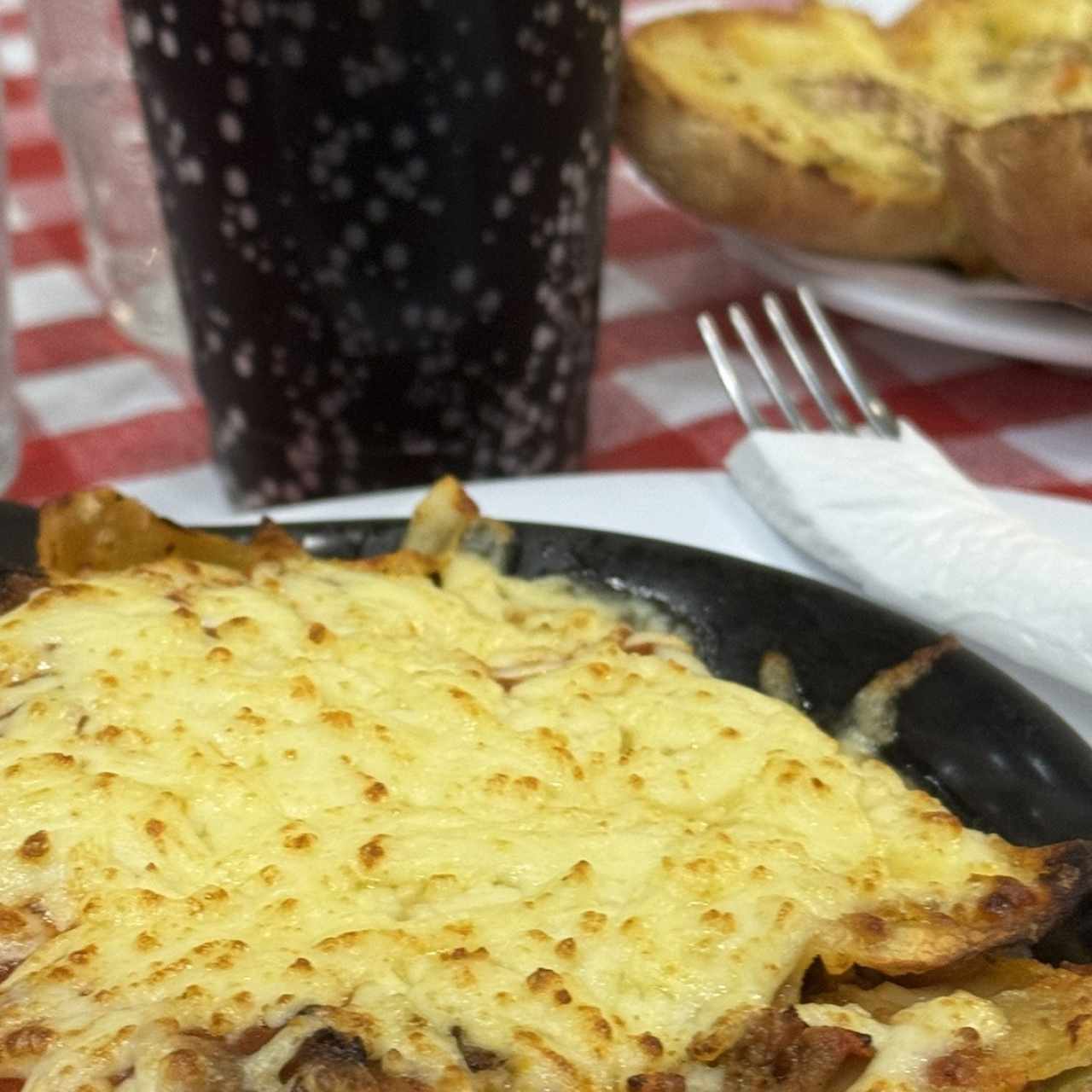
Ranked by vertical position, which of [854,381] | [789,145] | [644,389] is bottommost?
[644,389]

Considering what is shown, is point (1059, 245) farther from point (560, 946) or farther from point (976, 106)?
point (560, 946)

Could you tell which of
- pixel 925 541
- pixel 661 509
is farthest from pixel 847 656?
pixel 661 509

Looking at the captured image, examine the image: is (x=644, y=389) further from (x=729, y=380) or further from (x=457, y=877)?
(x=457, y=877)

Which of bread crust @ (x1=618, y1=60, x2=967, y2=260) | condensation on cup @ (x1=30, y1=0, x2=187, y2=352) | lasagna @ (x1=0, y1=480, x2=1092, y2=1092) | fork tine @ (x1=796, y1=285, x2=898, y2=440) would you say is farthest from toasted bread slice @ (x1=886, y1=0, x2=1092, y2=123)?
lasagna @ (x1=0, y1=480, x2=1092, y2=1092)

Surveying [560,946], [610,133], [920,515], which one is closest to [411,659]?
[560,946]

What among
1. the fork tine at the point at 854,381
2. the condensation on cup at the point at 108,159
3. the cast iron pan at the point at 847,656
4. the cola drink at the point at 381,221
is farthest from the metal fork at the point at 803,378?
A: the condensation on cup at the point at 108,159

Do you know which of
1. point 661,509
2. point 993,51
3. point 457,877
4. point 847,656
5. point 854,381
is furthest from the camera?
point 993,51

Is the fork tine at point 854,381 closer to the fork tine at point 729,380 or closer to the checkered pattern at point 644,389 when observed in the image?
the fork tine at point 729,380
